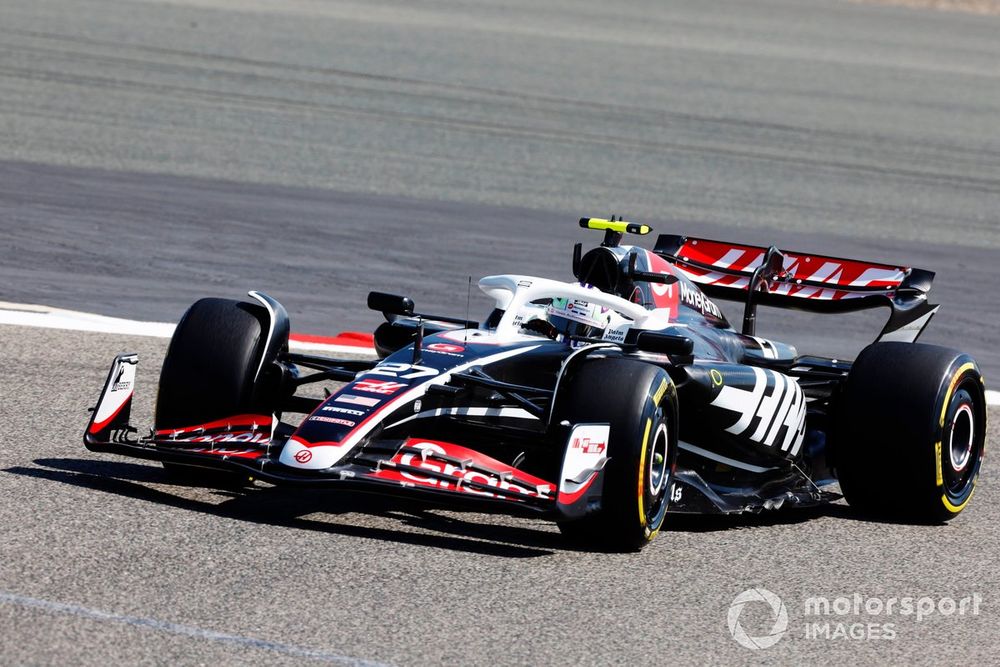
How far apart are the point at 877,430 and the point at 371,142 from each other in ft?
47.2

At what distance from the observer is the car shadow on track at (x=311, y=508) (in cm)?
673

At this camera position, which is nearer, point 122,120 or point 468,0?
point 122,120

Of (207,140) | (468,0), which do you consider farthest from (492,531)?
(468,0)

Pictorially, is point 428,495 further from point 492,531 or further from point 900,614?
point 900,614

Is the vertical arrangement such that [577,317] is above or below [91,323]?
above

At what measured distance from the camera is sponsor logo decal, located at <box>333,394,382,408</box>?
672cm

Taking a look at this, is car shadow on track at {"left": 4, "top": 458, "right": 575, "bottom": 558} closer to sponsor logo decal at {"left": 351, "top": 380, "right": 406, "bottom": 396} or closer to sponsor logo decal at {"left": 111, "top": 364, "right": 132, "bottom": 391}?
sponsor logo decal at {"left": 111, "top": 364, "right": 132, "bottom": 391}

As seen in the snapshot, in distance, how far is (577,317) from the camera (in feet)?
25.6

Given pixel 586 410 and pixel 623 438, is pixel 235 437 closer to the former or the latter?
pixel 586 410

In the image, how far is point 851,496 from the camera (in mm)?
7926

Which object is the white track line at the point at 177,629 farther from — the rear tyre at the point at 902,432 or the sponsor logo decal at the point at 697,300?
the sponsor logo decal at the point at 697,300

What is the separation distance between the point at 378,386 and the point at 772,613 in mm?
1788

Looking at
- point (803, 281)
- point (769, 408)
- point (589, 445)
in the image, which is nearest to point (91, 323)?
point (803, 281)

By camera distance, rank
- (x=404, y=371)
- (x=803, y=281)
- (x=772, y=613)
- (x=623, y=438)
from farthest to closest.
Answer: (x=803, y=281), (x=404, y=371), (x=623, y=438), (x=772, y=613)
